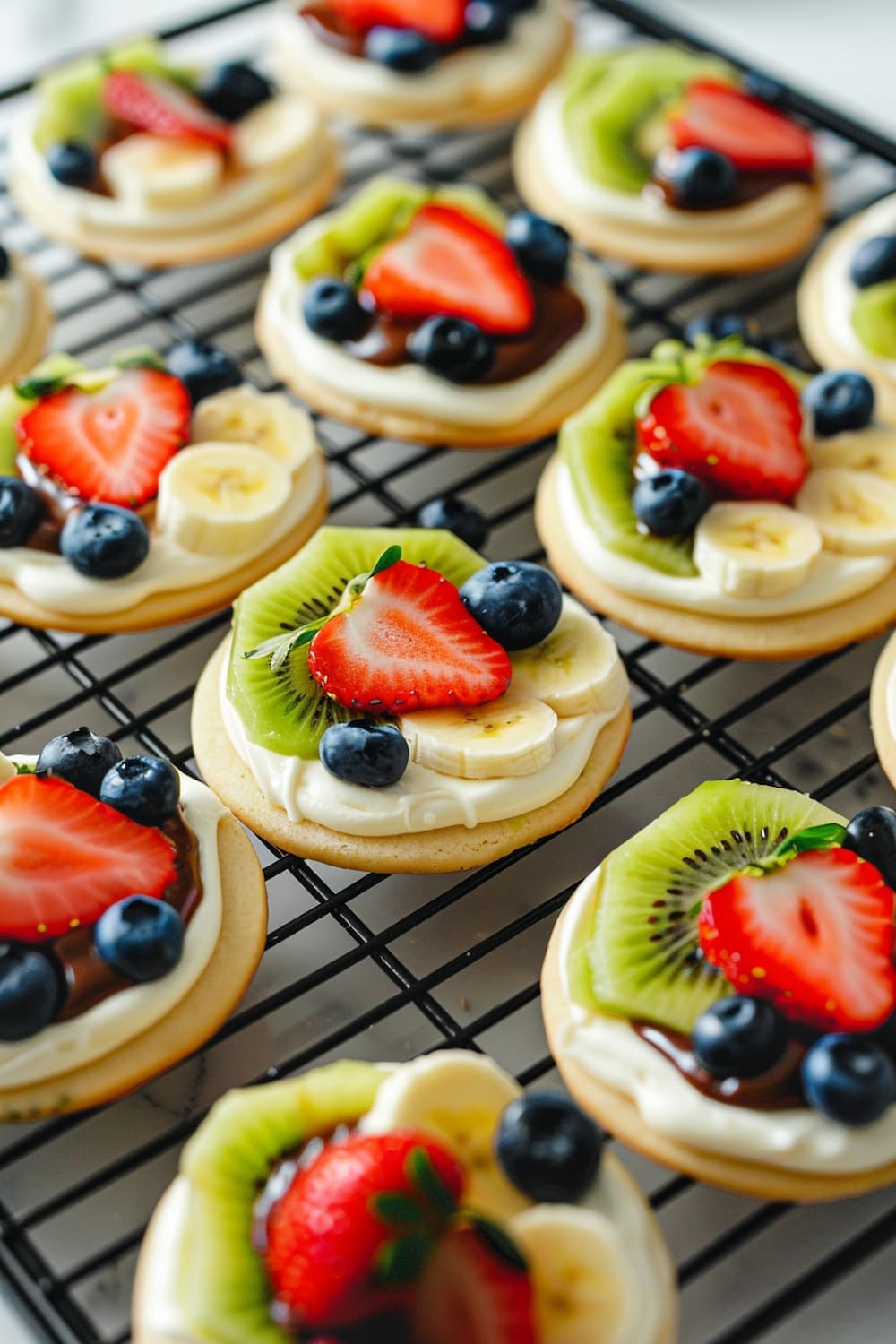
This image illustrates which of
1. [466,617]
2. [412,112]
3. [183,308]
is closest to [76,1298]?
[466,617]

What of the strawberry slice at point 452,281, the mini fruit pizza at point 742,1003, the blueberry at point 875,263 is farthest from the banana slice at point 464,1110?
the blueberry at point 875,263

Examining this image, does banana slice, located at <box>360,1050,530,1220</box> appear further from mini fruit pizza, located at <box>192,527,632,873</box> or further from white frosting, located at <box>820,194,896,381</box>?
white frosting, located at <box>820,194,896,381</box>

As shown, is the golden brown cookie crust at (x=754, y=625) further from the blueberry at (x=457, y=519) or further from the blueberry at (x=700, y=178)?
the blueberry at (x=700, y=178)

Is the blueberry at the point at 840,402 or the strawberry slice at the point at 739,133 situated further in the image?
the strawberry slice at the point at 739,133

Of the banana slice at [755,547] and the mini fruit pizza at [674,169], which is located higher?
the mini fruit pizza at [674,169]

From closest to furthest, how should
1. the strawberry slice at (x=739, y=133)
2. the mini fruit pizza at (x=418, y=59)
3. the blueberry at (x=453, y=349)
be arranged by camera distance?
the blueberry at (x=453, y=349), the strawberry slice at (x=739, y=133), the mini fruit pizza at (x=418, y=59)

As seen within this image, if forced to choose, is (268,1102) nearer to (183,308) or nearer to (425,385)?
(425,385)

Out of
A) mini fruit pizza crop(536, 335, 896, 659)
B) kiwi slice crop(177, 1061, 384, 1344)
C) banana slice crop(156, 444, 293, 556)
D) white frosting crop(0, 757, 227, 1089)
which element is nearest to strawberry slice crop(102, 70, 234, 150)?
banana slice crop(156, 444, 293, 556)
